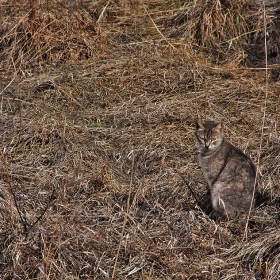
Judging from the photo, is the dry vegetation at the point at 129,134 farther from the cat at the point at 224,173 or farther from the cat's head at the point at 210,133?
the cat's head at the point at 210,133

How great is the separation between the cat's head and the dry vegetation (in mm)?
366

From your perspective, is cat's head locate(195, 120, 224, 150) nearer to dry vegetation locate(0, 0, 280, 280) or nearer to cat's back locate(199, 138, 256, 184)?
cat's back locate(199, 138, 256, 184)

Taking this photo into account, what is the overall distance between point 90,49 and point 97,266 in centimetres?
374

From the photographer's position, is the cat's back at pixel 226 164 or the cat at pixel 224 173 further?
the cat's back at pixel 226 164

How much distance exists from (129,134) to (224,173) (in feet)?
4.66

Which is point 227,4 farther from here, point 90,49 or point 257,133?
point 257,133

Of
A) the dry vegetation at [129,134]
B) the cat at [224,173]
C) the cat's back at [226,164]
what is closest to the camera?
Answer: the dry vegetation at [129,134]

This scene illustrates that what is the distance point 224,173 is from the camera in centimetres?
449

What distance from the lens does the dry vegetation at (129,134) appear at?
3758mm

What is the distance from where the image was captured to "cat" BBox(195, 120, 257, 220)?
424cm

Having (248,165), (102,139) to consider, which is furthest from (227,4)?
(248,165)

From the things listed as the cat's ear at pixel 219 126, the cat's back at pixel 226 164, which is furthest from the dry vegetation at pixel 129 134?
the cat's ear at pixel 219 126

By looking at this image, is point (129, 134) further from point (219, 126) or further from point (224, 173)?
point (224, 173)

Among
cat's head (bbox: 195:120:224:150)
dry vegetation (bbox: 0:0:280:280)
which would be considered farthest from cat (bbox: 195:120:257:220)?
dry vegetation (bbox: 0:0:280:280)
